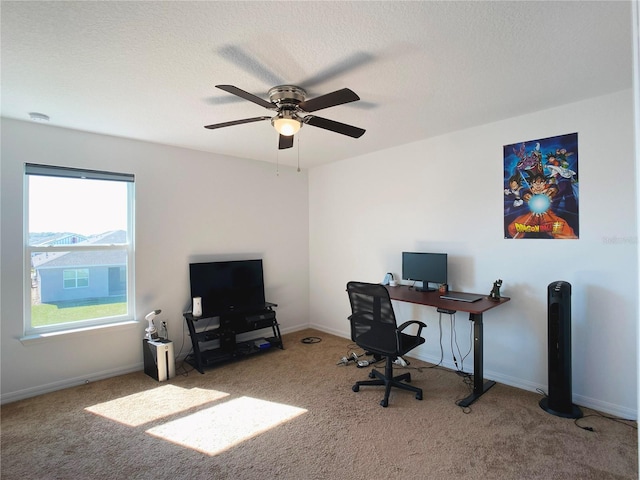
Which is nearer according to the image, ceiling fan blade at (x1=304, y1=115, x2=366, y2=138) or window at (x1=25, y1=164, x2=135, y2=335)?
ceiling fan blade at (x1=304, y1=115, x2=366, y2=138)

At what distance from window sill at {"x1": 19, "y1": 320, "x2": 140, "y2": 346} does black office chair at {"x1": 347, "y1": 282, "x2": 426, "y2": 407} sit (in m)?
2.45

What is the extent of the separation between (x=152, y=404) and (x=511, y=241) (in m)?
3.59

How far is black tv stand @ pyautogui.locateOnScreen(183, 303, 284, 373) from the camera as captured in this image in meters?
3.75

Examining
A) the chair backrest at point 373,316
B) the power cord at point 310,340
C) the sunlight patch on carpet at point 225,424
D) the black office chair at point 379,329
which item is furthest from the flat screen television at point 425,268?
the sunlight patch on carpet at point 225,424

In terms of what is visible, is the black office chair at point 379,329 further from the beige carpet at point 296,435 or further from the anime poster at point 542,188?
the anime poster at point 542,188

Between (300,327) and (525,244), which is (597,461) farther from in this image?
(300,327)

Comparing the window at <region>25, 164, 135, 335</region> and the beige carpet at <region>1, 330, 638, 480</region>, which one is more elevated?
the window at <region>25, 164, 135, 335</region>

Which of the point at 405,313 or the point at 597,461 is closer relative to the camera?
the point at 597,461

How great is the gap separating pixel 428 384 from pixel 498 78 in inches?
106

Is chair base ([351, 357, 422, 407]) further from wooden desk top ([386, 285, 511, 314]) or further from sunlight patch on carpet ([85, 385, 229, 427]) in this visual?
sunlight patch on carpet ([85, 385, 229, 427])

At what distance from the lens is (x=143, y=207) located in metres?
3.73

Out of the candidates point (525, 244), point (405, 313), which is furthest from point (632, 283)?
point (405, 313)

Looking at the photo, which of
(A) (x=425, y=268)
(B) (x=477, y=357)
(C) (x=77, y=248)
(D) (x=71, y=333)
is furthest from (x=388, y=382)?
(C) (x=77, y=248)

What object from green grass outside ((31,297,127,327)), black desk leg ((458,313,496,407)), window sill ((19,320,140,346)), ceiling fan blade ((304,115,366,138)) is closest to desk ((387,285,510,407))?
black desk leg ((458,313,496,407))
